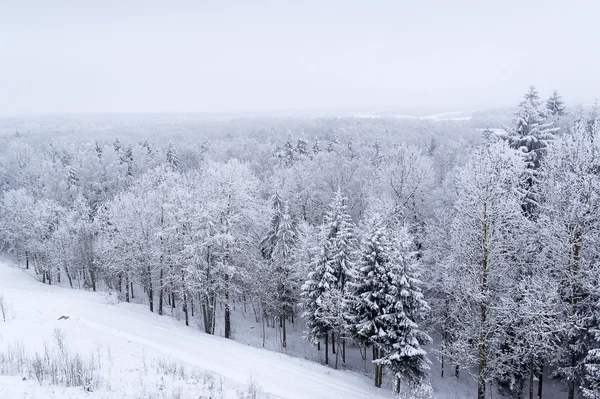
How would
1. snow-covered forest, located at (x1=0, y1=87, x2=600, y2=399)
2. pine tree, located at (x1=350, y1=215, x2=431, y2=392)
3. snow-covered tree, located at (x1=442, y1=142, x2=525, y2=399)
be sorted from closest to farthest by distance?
1. snow-covered tree, located at (x1=442, y1=142, x2=525, y2=399)
2. snow-covered forest, located at (x1=0, y1=87, x2=600, y2=399)
3. pine tree, located at (x1=350, y1=215, x2=431, y2=392)

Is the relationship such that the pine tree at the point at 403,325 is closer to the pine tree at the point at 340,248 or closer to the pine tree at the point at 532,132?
the pine tree at the point at 340,248

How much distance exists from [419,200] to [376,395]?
71.1 ft

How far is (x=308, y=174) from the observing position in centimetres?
4703

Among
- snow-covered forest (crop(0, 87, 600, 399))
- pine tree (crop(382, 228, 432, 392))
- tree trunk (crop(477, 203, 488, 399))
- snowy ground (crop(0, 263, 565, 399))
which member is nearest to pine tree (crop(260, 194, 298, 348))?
snow-covered forest (crop(0, 87, 600, 399))

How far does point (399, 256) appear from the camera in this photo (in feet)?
67.9

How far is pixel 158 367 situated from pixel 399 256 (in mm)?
13608

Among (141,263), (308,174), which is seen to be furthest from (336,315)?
(308,174)

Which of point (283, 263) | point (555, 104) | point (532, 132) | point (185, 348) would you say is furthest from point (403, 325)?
point (555, 104)

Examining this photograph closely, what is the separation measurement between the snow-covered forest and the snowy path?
3.56m

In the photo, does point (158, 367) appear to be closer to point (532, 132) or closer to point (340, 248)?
point (340, 248)

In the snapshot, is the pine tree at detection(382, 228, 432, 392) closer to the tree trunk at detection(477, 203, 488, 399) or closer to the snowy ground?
the snowy ground

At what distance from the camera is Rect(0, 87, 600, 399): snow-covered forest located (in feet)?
55.8

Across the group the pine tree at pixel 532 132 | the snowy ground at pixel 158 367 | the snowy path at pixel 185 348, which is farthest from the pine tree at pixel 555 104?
the snowy path at pixel 185 348

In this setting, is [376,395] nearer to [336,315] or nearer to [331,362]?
[336,315]
